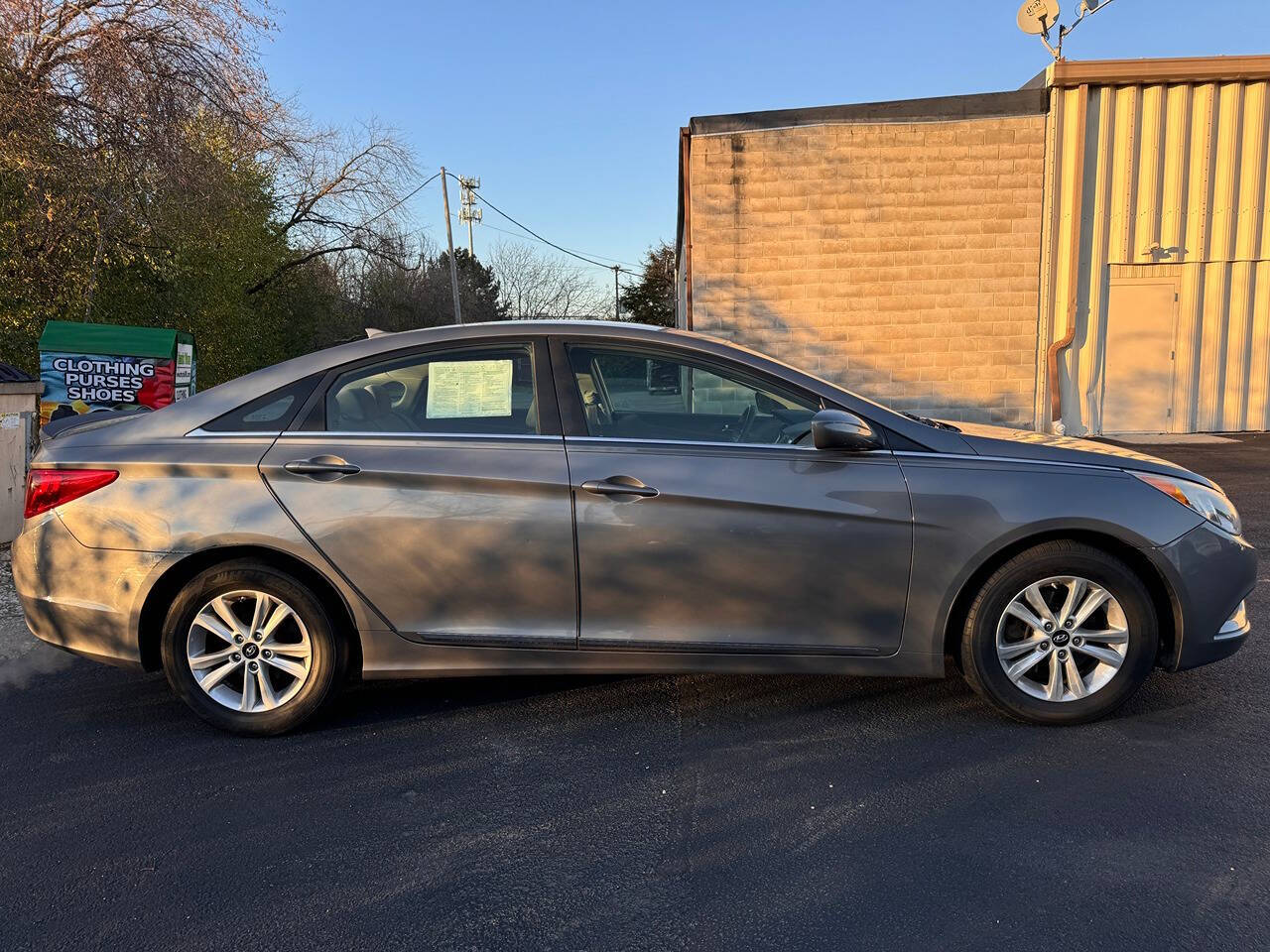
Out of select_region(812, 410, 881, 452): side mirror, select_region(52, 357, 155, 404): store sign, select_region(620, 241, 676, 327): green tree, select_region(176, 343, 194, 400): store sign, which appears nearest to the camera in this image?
select_region(812, 410, 881, 452): side mirror

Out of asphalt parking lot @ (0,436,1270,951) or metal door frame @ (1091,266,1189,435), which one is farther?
metal door frame @ (1091,266,1189,435)

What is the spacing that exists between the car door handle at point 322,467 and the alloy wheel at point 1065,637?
256cm

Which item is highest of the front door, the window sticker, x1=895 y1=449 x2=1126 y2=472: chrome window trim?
the window sticker

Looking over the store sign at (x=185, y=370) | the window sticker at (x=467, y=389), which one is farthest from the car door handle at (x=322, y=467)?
the store sign at (x=185, y=370)

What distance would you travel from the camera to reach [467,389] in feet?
11.6

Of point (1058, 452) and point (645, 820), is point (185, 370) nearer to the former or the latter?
point (645, 820)

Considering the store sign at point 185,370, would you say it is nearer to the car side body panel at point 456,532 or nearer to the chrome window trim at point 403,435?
the chrome window trim at point 403,435

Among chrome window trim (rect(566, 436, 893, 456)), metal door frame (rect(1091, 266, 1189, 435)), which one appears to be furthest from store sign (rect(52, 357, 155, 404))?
metal door frame (rect(1091, 266, 1189, 435))

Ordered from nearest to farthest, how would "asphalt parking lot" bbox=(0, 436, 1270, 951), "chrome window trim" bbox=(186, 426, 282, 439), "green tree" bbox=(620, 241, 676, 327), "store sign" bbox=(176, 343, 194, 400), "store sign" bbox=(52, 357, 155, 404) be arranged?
"asphalt parking lot" bbox=(0, 436, 1270, 951), "chrome window trim" bbox=(186, 426, 282, 439), "store sign" bbox=(52, 357, 155, 404), "store sign" bbox=(176, 343, 194, 400), "green tree" bbox=(620, 241, 676, 327)

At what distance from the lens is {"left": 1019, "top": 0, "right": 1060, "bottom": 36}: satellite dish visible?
39.5 feet

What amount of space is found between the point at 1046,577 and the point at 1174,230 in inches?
449

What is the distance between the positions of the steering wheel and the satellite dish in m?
11.8

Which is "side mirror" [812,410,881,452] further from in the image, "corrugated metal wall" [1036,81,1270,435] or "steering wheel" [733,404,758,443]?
"corrugated metal wall" [1036,81,1270,435]

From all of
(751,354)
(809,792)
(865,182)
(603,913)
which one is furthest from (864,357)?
(603,913)
